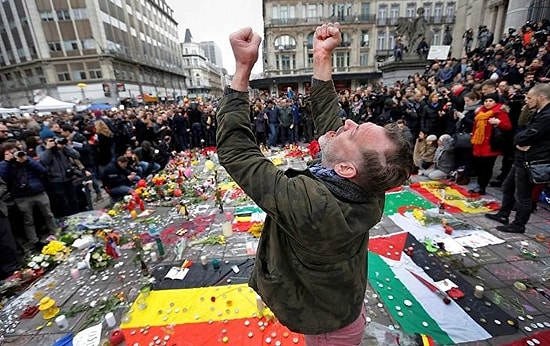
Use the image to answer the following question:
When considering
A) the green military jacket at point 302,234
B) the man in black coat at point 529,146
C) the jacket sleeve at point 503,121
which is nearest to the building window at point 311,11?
the jacket sleeve at point 503,121

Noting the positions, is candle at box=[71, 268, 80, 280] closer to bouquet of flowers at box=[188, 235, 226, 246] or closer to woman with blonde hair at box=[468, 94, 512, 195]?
bouquet of flowers at box=[188, 235, 226, 246]

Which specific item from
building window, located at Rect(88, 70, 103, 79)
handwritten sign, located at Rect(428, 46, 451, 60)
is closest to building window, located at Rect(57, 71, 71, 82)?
building window, located at Rect(88, 70, 103, 79)

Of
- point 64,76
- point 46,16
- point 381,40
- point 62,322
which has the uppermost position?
point 46,16

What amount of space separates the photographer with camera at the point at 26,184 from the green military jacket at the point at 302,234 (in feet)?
17.2

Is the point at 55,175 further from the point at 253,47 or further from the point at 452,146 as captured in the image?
the point at 452,146

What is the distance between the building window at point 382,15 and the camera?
42188 mm

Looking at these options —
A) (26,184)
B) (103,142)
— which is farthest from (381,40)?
(26,184)

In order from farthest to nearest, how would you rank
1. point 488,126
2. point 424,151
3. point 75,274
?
point 424,151
point 488,126
point 75,274

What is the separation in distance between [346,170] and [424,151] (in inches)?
282

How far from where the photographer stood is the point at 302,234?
3.43 feet

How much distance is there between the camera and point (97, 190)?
7.63 meters

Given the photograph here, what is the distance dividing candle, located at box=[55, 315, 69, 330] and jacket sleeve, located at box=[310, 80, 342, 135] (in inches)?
136

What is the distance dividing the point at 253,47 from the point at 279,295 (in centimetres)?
114

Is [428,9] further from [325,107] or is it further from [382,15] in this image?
[325,107]
